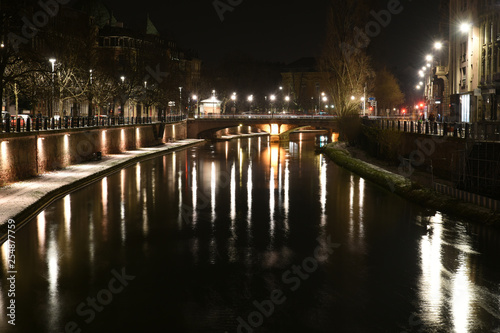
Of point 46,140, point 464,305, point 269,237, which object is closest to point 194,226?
point 269,237

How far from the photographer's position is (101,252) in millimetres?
18750

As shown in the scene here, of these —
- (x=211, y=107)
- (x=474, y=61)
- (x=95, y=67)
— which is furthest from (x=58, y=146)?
(x=211, y=107)

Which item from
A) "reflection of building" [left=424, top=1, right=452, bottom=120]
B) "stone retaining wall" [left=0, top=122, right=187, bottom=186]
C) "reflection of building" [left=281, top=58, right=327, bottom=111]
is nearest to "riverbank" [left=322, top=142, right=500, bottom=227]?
"stone retaining wall" [left=0, top=122, right=187, bottom=186]

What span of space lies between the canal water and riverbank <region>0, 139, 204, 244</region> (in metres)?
0.65

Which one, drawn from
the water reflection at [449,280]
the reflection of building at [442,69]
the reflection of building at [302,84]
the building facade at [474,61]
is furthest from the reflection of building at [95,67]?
the reflection of building at [302,84]

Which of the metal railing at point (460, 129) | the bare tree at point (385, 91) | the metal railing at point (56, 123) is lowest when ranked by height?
the metal railing at point (460, 129)

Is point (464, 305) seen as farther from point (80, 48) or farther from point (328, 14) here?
point (328, 14)

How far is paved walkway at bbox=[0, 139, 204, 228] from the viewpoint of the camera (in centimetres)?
2398

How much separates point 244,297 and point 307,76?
5448 inches

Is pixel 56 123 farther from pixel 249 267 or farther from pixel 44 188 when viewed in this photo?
pixel 249 267

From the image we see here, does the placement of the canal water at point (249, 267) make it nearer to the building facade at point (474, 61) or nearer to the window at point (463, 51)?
the building facade at point (474, 61)

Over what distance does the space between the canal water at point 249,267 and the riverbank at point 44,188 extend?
0.65 m

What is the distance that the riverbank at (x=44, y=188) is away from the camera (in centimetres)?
2331

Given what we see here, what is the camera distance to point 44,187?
3070 cm
